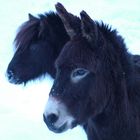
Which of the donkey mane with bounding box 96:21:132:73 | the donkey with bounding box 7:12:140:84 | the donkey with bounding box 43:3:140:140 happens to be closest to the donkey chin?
the donkey with bounding box 43:3:140:140

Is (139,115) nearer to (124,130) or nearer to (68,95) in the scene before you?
(124,130)

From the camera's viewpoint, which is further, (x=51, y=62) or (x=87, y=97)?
(x=51, y=62)

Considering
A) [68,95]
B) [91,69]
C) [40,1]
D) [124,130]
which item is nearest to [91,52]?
[91,69]

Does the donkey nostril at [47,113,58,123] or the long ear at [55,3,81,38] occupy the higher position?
the long ear at [55,3,81,38]

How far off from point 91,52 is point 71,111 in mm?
592

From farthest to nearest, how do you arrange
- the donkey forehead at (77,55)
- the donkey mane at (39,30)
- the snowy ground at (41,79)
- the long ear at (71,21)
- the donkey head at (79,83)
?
the snowy ground at (41,79) < the donkey mane at (39,30) < the long ear at (71,21) < the donkey forehead at (77,55) < the donkey head at (79,83)

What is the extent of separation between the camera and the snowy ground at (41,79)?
6.29m

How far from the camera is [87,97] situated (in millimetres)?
4113

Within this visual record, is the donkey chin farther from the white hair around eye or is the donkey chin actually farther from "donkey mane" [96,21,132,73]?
"donkey mane" [96,21,132,73]

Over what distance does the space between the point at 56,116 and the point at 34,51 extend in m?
2.14

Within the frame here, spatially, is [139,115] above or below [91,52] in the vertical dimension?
below

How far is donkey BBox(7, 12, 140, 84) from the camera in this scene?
5.77m

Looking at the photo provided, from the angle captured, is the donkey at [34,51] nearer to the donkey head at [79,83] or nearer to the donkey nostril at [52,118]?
the donkey head at [79,83]

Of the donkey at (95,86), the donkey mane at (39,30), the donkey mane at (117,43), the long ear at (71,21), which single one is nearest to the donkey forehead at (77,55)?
the donkey at (95,86)
